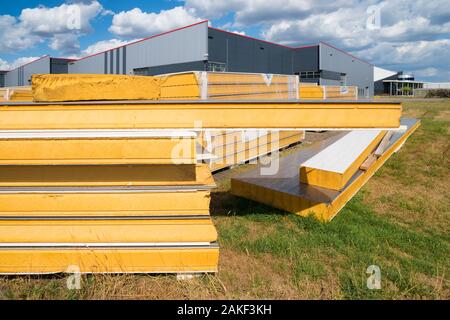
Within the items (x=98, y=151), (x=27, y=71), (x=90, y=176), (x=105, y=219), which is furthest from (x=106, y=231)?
(x=27, y=71)

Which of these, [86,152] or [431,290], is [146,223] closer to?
[86,152]

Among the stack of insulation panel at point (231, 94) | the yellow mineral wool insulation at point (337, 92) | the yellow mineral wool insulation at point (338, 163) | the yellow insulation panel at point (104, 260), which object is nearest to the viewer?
the yellow insulation panel at point (104, 260)

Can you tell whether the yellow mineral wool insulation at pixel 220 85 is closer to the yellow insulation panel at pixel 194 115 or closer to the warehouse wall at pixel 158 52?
the yellow insulation panel at pixel 194 115

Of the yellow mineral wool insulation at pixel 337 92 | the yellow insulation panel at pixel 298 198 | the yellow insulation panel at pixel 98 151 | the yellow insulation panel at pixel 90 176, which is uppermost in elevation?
the yellow mineral wool insulation at pixel 337 92

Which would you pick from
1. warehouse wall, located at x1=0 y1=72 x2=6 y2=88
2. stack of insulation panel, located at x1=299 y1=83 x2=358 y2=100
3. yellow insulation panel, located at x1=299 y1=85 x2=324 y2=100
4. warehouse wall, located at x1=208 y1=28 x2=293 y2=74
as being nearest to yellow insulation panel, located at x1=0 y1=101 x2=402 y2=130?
stack of insulation panel, located at x1=299 y1=83 x2=358 y2=100

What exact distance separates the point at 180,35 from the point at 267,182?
22.8m

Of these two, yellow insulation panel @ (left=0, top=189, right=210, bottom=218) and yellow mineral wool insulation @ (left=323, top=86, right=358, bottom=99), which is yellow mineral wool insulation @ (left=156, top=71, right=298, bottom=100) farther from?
yellow mineral wool insulation @ (left=323, top=86, right=358, bottom=99)

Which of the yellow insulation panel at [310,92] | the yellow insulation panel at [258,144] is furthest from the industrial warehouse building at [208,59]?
the yellow insulation panel at [258,144]

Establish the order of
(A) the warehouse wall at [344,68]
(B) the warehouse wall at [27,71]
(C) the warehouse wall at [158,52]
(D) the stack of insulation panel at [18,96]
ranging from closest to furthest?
(D) the stack of insulation panel at [18,96] < (C) the warehouse wall at [158,52] < (A) the warehouse wall at [344,68] < (B) the warehouse wall at [27,71]

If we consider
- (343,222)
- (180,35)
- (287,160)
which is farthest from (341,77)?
(343,222)

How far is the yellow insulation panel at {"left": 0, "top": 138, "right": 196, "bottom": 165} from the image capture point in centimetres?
277

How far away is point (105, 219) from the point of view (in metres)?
3.10

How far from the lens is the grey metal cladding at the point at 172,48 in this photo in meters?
24.8

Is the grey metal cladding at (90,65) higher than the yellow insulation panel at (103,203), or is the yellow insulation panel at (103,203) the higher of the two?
the grey metal cladding at (90,65)
